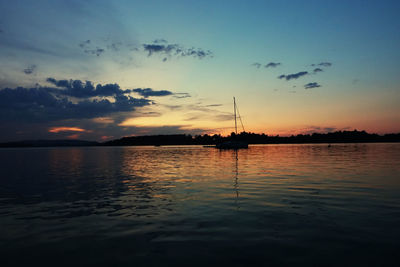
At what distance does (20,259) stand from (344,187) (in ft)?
68.0

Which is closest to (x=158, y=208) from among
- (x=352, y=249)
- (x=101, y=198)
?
(x=101, y=198)

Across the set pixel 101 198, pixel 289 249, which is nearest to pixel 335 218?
pixel 289 249

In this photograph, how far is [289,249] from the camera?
8.77 m

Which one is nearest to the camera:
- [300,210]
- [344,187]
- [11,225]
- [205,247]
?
[205,247]

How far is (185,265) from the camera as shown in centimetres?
773

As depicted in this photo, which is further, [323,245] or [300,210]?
[300,210]

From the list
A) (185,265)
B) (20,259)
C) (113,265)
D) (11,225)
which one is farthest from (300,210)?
(11,225)

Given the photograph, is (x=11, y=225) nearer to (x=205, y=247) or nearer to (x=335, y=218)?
(x=205, y=247)

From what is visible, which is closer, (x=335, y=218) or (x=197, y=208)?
(x=335, y=218)

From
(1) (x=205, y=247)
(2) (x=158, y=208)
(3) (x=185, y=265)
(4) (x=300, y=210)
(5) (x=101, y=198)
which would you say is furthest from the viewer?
(5) (x=101, y=198)

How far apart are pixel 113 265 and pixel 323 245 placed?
6.83 metres

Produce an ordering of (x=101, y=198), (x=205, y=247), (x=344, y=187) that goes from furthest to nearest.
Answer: (x=344, y=187) < (x=101, y=198) < (x=205, y=247)

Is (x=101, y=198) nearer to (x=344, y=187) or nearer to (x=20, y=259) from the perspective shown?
(x=20, y=259)

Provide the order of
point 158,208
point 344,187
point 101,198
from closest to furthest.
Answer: point 158,208, point 101,198, point 344,187
